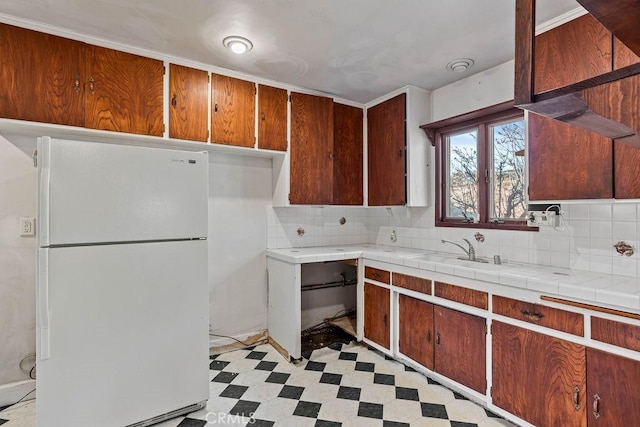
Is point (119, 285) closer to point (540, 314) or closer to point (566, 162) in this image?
point (540, 314)

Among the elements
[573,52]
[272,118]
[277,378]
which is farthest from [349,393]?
[573,52]

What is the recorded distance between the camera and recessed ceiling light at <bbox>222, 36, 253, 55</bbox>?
213 cm

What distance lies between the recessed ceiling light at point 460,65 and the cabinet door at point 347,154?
1091 mm

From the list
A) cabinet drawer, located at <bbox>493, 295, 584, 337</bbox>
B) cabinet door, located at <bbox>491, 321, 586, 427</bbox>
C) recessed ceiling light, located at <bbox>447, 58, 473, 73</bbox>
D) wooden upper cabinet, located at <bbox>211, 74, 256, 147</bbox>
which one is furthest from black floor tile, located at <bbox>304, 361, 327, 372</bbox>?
recessed ceiling light, located at <bbox>447, 58, 473, 73</bbox>

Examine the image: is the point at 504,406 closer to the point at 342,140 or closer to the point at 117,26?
the point at 342,140

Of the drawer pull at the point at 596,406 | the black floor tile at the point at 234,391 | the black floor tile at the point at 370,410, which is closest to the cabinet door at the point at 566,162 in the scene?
the drawer pull at the point at 596,406

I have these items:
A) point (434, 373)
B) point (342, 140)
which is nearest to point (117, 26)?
point (342, 140)

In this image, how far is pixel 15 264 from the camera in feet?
7.07

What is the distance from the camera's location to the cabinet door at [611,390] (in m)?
1.43

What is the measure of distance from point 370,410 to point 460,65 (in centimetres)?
254

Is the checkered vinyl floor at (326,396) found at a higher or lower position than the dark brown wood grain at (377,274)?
lower

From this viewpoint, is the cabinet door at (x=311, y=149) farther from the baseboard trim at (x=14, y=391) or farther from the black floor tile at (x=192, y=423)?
the baseboard trim at (x=14, y=391)

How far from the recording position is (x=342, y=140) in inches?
132

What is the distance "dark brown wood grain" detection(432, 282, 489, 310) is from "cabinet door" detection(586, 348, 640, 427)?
1.79ft
